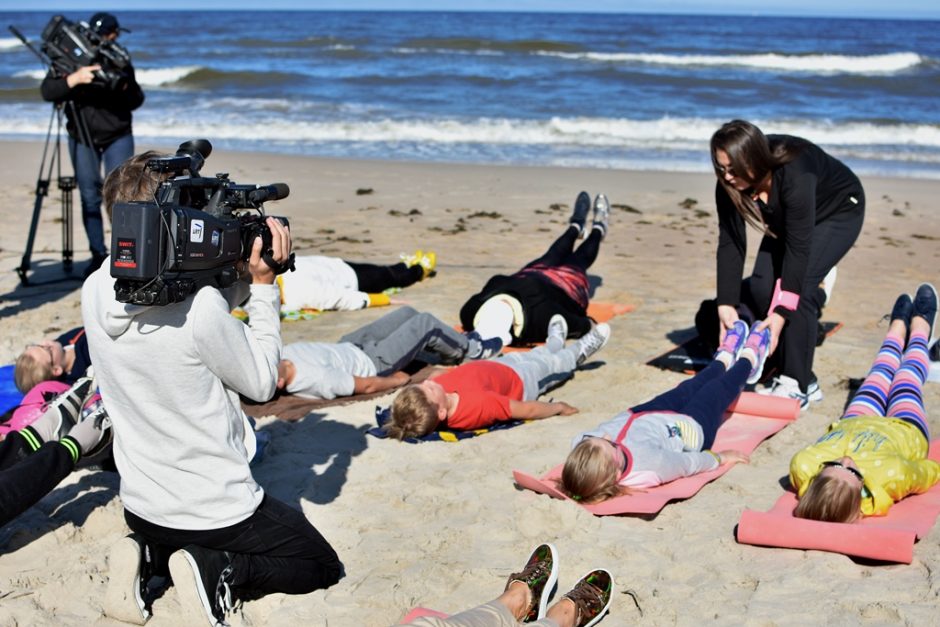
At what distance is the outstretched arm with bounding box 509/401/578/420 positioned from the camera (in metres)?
5.06

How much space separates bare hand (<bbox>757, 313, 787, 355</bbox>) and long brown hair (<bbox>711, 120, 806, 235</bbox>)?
508mm

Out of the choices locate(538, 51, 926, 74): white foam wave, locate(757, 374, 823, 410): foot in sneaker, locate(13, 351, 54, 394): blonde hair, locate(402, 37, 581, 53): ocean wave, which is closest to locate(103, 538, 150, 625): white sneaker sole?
locate(13, 351, 54, 394): blonde hair

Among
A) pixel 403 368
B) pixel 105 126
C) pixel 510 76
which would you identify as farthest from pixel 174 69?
pixel 403 368

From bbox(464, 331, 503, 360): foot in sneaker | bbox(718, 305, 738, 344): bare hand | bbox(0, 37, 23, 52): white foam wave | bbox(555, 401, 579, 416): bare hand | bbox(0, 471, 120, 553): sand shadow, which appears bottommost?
bbox(0, 37, 23, 52): white foam wave

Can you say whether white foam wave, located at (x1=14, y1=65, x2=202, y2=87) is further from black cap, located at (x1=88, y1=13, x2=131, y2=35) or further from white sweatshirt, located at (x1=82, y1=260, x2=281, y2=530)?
white sweatshirt, located at (x1=82, y1=260, x2=281, y2=530)

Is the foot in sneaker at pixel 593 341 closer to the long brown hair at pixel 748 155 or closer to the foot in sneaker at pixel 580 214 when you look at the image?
the long brown hair at pixel 748 155

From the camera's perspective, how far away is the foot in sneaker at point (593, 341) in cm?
576

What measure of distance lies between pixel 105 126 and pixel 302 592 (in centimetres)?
483

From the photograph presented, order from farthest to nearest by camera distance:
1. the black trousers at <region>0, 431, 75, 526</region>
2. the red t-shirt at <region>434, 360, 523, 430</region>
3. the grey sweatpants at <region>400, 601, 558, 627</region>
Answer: the red t-shirt at <region>434, 360, 523, 430</region> < the black trousers at <region>0, 431, 75, 526</region> < the grey sweatpants at <region>400, 601, 558, 627</region>

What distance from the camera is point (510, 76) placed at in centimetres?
2570

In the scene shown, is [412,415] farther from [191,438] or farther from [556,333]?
[191,438]

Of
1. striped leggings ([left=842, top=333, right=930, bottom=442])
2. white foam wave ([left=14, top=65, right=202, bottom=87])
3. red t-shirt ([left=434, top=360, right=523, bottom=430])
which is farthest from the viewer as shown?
white foam wave ([left=14, top=65, right=202, bottom=87])

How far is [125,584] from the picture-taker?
3.20m

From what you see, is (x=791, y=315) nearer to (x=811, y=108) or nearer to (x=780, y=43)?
(x=811, y=108)
